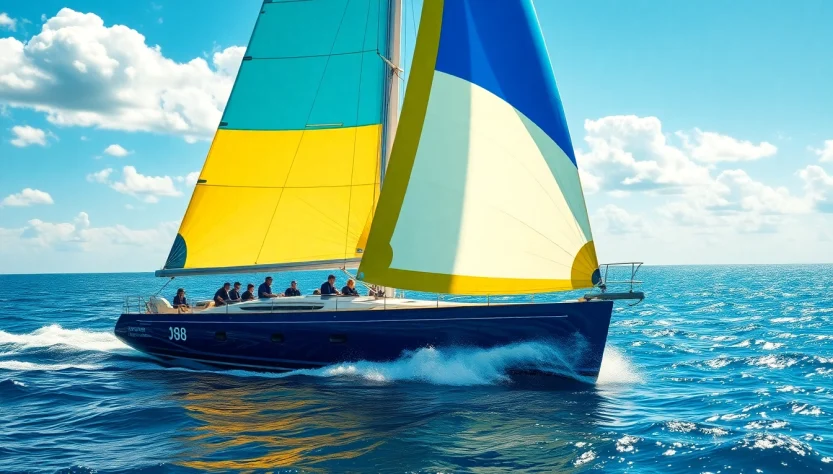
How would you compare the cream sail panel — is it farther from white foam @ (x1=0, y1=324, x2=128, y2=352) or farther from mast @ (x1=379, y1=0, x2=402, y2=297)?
white foam @ (x1=0, y1=324, x2=128, y2=352)

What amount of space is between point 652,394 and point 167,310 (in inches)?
497

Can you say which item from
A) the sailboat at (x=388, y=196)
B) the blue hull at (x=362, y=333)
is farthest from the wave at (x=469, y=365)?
the sailboat at (x=388, y=196)

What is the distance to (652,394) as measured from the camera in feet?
44.4

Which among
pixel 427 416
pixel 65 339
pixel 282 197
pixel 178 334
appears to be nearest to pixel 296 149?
pixel 282 197

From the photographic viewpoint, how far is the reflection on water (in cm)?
925

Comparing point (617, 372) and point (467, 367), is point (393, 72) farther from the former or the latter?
point (617, 372)

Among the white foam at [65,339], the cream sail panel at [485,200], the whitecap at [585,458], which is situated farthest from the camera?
the white foam at [65,339]

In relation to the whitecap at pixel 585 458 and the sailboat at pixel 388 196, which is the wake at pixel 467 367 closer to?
the sailboat at pixel 388 196

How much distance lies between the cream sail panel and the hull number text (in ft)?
21.0

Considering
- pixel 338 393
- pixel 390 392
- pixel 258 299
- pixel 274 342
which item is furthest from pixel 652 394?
pixel 258 299

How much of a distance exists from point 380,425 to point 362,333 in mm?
4085

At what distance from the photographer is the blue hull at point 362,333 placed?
13.8 m

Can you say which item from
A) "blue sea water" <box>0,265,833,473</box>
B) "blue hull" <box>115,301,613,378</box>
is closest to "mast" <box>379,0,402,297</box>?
"blue hull" <box>115,301,613,378</box>

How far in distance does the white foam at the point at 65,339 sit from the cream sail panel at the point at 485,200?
42.8ft
